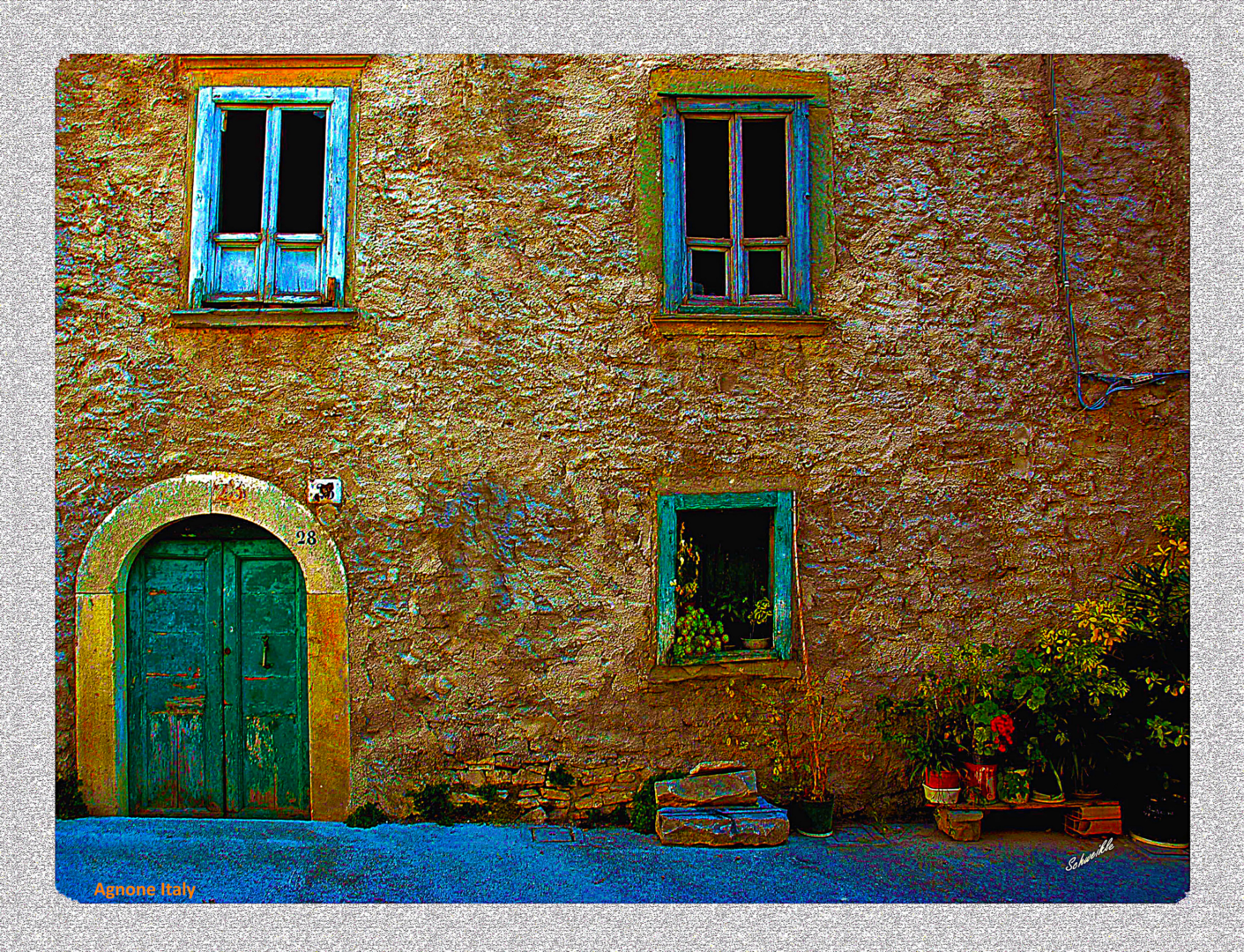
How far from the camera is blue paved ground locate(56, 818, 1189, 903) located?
14.1 feet

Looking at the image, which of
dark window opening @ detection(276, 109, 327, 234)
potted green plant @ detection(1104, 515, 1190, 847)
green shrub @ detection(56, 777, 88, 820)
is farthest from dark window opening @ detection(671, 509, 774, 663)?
green shrub @ detection(56, 777, 88, 820)

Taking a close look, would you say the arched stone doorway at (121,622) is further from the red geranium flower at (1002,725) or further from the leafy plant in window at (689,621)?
the red geranium flower at (1002,725)

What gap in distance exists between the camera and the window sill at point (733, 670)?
202 inches

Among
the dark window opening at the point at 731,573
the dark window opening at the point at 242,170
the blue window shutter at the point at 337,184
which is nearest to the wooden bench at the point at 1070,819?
the dark window opening at the point at 731,573

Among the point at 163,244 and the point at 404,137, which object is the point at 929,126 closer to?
the point at 404,137

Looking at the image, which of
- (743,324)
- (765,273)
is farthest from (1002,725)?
(765,273)

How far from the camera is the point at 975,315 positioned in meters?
5.29

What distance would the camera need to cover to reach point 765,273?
5348 millimetres

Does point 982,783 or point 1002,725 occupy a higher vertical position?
point 1002,725

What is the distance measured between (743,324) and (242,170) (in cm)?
355

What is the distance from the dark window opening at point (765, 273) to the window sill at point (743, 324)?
0.24 meters

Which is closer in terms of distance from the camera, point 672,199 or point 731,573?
point 672,199

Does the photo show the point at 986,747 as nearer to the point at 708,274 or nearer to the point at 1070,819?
the point at 1070,819

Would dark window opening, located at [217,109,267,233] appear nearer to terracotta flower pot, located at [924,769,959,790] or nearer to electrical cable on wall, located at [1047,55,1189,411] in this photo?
electrical cable on wall, located at [1047,55,1189,411]
